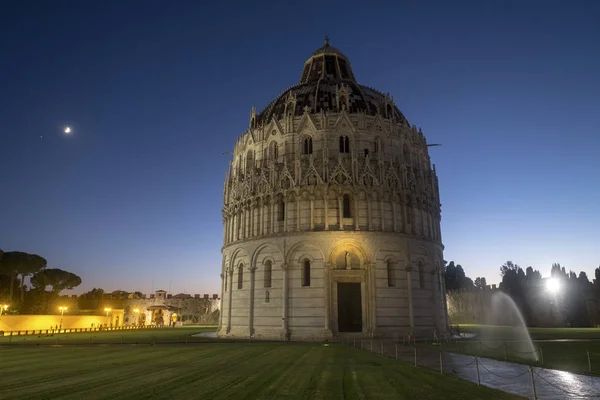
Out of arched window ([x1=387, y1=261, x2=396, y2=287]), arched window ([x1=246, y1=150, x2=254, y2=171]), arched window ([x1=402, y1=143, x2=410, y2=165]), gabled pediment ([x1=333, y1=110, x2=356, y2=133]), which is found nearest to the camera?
arched window ([x1=387, y1=261, x2=396, y2=287])

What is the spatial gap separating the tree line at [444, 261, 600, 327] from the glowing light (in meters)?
0.15

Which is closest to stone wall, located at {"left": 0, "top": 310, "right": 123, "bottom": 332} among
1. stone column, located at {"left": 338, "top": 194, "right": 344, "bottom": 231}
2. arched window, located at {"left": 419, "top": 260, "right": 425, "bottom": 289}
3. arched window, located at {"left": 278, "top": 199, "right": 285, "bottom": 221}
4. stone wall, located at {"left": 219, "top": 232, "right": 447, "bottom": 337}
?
stone wall, located at {"left": 219, "top": 232, "right": 447, "bottom": 337}

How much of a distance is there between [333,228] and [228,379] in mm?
26651

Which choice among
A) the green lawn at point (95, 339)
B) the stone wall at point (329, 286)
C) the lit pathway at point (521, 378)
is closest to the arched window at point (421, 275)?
the stone wall at point (329, 286)

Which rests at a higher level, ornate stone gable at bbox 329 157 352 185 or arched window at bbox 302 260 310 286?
ornate stone gable at bbox 329 157 352 185

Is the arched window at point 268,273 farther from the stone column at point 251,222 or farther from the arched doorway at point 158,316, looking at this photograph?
the arched doorway at point 158,316

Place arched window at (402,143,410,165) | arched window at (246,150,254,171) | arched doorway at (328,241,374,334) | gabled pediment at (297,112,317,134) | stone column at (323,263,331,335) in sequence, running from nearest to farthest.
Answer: stone column at (323,263,331,335), arched doorway at (328,241,374,334), gabled pediment at (297,112,317,134), arched window at (402,143,410,165), arched window at (246,150,254,171)

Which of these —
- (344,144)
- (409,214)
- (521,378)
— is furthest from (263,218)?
(521,378)

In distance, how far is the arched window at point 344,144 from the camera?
46.4 m

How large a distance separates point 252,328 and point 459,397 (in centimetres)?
3182

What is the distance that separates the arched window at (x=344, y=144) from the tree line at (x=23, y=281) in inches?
2788

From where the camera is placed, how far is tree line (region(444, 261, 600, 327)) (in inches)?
2923

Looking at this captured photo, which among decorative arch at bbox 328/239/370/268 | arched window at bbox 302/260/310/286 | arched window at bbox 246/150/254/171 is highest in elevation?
arched window at bbox 246/150/254/171

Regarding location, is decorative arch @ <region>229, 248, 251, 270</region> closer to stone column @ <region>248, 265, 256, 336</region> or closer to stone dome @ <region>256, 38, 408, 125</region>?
stone column @ <region>248, 265, 256, 336</region>
